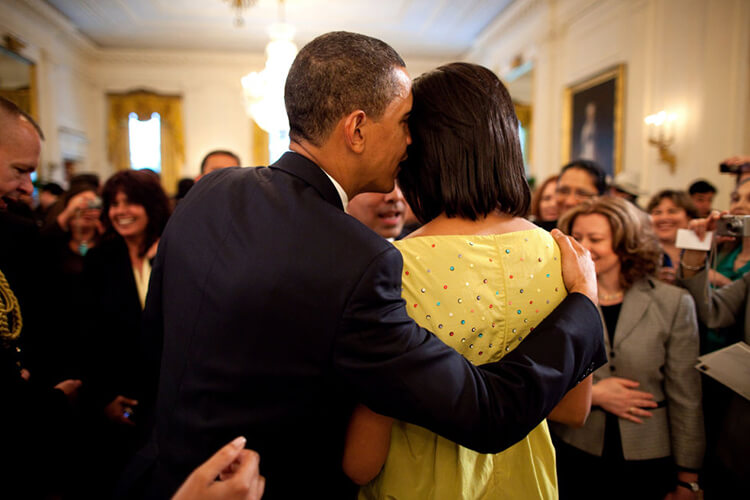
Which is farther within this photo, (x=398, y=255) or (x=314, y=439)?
(x=314, y=439)

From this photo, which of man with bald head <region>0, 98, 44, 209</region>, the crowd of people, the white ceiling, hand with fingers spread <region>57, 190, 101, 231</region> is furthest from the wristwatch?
the white ceiling

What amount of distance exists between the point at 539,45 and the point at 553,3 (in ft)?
2.05

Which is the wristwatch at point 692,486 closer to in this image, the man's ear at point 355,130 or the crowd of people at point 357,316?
the crowd of people at point 357,316

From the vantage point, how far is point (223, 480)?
0.84 m

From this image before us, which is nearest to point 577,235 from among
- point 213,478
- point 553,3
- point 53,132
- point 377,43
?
point 377,43

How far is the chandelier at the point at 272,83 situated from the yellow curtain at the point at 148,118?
4294mm

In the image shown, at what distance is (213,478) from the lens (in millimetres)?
826

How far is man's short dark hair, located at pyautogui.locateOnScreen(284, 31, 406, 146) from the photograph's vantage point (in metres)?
1.04

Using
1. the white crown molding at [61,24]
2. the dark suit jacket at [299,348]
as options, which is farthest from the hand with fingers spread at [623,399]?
the white crown molding at [61,24]

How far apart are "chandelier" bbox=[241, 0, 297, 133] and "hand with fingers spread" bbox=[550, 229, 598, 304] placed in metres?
6.21

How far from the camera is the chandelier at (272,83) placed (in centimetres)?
686

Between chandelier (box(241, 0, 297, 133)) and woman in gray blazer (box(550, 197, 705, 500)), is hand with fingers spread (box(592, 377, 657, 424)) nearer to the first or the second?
woman in gray blazer (box(550, 197, 705, 500))

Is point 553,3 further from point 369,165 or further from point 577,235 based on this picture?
point 369,165

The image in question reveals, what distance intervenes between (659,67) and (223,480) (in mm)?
6171
